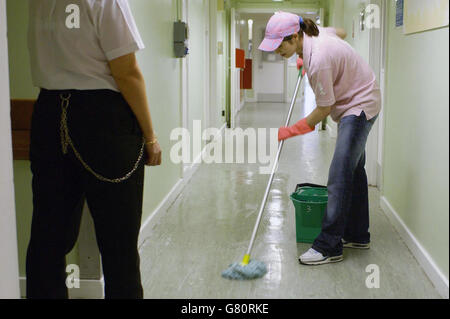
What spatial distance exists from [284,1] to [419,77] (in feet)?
22.1

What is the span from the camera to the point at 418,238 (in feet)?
7.64

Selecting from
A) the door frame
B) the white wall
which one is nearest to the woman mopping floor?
the white wall

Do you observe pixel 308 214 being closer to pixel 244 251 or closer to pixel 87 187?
pixel 244 251

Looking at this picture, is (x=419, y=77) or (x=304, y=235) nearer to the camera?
(x=419, y=77)

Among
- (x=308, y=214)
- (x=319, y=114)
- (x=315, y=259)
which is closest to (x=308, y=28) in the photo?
(x=319, y=114)

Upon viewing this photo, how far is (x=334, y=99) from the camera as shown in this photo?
2.50 metres

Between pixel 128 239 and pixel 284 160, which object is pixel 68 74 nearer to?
pixel 128 239

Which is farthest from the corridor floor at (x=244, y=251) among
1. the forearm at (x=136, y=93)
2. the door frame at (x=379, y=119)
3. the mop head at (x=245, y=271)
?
the forearm at (x=136, y=93)

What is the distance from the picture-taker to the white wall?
147cm

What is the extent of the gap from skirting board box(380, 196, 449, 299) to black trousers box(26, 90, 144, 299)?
101 centimetres

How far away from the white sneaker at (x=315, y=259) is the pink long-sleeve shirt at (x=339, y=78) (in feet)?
2.30

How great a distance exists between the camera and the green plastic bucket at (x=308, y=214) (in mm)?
2896

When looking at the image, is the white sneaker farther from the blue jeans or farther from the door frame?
the door frame

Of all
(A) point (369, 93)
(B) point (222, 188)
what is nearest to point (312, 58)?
(A) point (369, 93)
